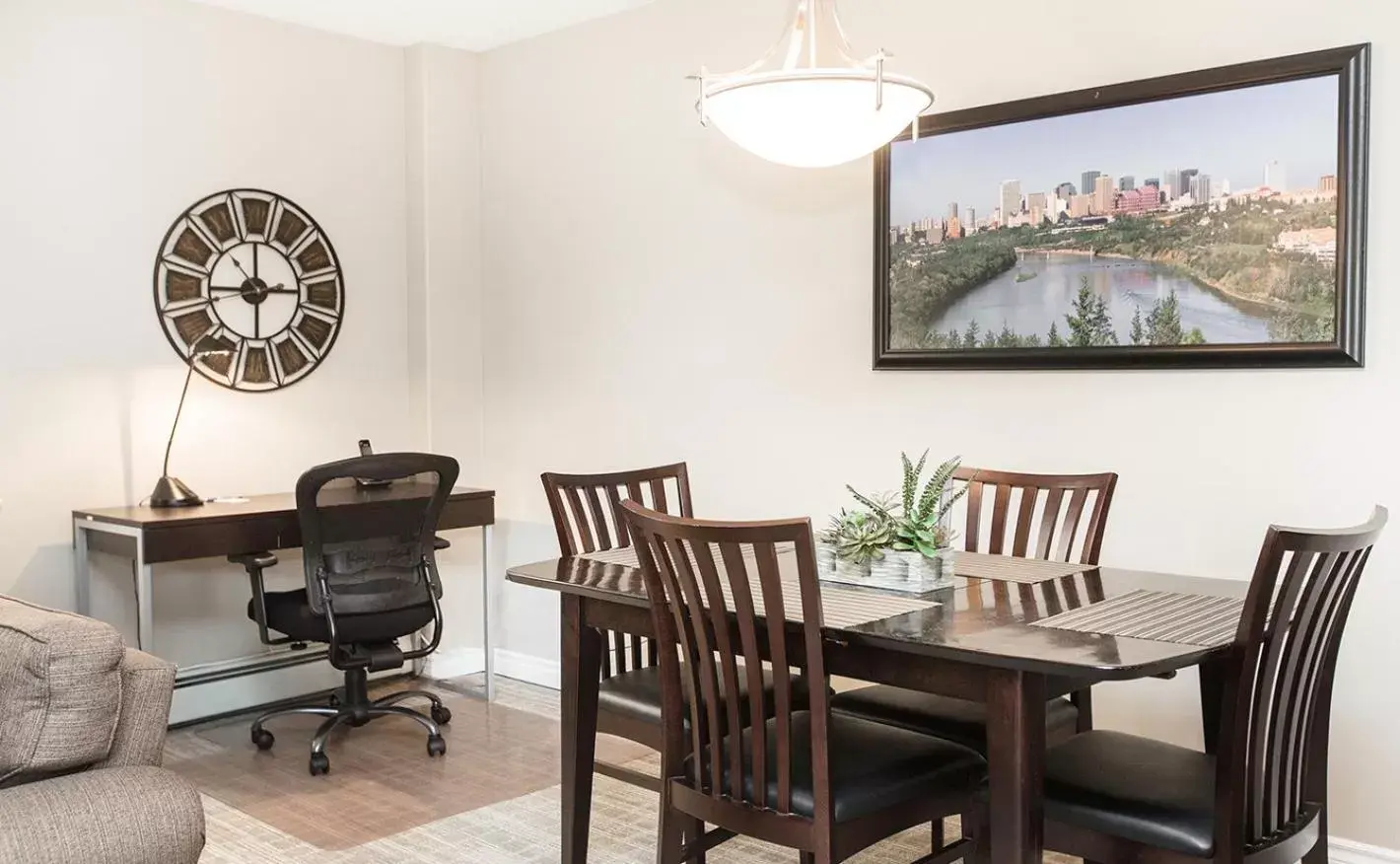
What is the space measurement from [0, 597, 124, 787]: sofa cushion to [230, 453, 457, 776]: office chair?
1601mm

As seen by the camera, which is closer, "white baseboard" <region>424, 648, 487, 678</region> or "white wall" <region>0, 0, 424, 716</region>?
"white wall" <region>0, 0, 424, 716</region>

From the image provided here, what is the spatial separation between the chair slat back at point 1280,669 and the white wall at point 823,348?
93cm

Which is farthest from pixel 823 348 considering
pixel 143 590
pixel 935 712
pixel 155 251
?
pixel 155 251

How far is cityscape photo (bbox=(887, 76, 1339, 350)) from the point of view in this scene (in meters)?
2.95

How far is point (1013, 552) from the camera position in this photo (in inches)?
118

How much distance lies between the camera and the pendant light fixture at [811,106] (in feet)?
7.95

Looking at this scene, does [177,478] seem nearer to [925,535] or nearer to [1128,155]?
[925,535]

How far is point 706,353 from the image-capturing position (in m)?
4.27

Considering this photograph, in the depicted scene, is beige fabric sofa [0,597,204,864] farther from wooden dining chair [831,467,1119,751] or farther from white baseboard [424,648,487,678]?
white baseboard [424,648,487,678]

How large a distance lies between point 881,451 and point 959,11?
4.23ft

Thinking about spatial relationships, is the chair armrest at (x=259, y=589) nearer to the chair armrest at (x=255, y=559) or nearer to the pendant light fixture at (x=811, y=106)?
the chair armrest at (x=255, y=559)

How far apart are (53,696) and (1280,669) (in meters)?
1.93

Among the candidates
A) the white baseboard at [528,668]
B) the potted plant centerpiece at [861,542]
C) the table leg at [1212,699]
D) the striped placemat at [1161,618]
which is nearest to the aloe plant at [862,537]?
the potted plant centerpiece at [861,542]

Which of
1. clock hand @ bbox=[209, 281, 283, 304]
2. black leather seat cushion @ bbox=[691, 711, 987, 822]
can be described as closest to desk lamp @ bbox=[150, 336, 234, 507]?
clock hand @ bbox=[209, 281, 283, 304]
